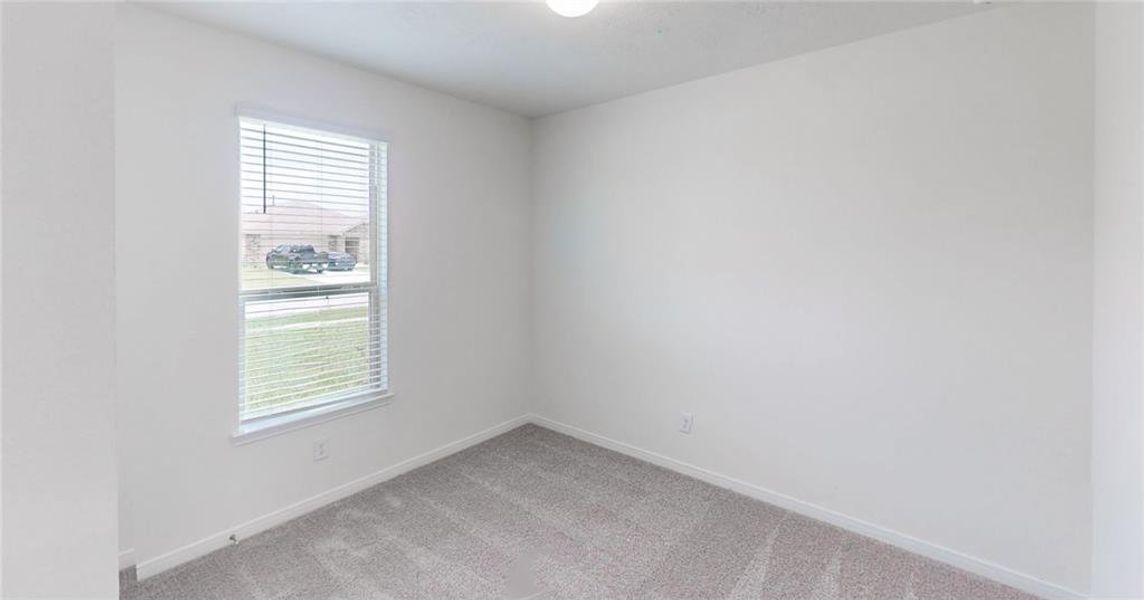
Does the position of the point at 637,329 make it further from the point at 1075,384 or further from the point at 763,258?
the point at 1075,384

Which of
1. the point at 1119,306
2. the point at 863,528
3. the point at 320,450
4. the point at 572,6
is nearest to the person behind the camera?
the point at 1119,306

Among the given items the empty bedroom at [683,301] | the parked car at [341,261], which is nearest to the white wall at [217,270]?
the empty bedroom at [683,301]

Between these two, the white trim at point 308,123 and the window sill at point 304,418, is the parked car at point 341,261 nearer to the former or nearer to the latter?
the white trim at point 308,123

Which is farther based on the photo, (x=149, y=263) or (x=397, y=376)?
(x=397, y=376)

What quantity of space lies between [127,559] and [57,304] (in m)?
2.25

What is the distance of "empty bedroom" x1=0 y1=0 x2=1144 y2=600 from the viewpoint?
1.99 meters

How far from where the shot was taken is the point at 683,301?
3.11 metres

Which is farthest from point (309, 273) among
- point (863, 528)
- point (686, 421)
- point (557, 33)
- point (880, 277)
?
point (863, 528)

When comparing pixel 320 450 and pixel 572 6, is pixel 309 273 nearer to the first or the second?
→ pixel 320 450

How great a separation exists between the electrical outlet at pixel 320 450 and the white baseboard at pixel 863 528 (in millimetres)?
1764

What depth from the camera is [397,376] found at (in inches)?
120

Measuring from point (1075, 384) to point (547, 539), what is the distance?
7.74 ft

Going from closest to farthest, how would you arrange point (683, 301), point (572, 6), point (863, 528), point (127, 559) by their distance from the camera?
point (572, 6) < point (127, 559) < point (863, 528) < point (683, 301)

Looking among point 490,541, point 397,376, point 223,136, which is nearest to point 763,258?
point 490,541
